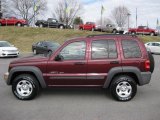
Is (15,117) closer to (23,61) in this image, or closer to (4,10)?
(23,61)

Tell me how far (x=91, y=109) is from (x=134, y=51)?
78.4 inches

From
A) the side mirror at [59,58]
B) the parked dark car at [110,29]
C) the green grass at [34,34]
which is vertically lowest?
the side mirror at [59,58]

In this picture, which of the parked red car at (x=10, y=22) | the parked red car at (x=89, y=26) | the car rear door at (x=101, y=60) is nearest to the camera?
the car rear door at (x=101, y=60)

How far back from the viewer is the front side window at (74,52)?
7.96m

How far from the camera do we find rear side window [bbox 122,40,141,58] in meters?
8.02

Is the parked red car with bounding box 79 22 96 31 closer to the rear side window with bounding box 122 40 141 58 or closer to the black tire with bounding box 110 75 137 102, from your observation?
the rear side window with bounding box 122 40 141 58

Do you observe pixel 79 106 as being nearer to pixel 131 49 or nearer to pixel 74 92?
pixel 74 92

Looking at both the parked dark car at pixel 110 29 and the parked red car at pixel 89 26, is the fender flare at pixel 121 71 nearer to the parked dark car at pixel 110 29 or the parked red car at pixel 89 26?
the parked dark car at pixel 110 29

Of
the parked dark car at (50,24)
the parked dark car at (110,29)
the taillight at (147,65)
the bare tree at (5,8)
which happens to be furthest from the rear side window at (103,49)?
the bare tree at (5,8)

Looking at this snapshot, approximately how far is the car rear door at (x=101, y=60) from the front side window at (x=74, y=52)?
211 millimetres

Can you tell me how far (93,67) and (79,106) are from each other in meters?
1.09

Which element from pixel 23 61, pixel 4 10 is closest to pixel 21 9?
pixel 4 10

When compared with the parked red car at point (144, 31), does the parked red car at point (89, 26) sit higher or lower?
higher

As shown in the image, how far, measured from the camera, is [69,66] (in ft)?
25.9
